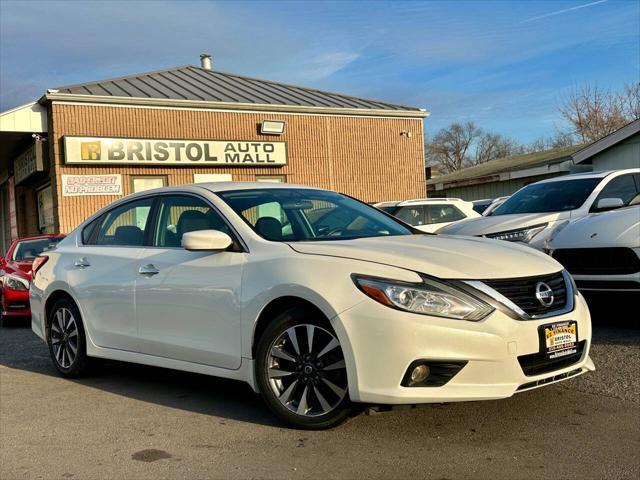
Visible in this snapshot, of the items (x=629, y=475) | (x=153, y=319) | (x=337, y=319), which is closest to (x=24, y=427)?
(x=153, y=319)

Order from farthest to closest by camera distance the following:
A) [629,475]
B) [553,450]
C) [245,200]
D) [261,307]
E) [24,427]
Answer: [245,200]
[24,427]
[261,307]
[553,450]
[629,475]

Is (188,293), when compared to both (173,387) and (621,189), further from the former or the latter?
(621,189)

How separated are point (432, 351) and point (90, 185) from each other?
17153mm

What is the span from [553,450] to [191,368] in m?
2.44

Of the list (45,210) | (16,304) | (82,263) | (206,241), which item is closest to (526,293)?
(206,241)

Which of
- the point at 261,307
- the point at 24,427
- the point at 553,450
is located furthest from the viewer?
the point at 24,427

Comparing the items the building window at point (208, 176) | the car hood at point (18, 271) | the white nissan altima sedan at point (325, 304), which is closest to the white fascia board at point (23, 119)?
the building window at point (208, 176)

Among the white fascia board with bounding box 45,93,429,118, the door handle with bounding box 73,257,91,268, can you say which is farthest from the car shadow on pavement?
the white fascia board with bounding box 45,93,429,118

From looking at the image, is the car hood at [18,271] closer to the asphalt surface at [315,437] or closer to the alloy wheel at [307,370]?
the asphalt surface at [315,437]

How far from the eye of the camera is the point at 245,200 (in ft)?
16.5

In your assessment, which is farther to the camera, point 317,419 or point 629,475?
point 317,419

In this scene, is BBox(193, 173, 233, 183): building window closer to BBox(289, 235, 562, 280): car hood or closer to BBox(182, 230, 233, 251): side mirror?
BBox(182, 230, 233, 251): side mirror

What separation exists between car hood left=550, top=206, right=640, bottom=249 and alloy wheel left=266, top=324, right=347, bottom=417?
3.79 m

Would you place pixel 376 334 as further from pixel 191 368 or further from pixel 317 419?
pixel 191 368
